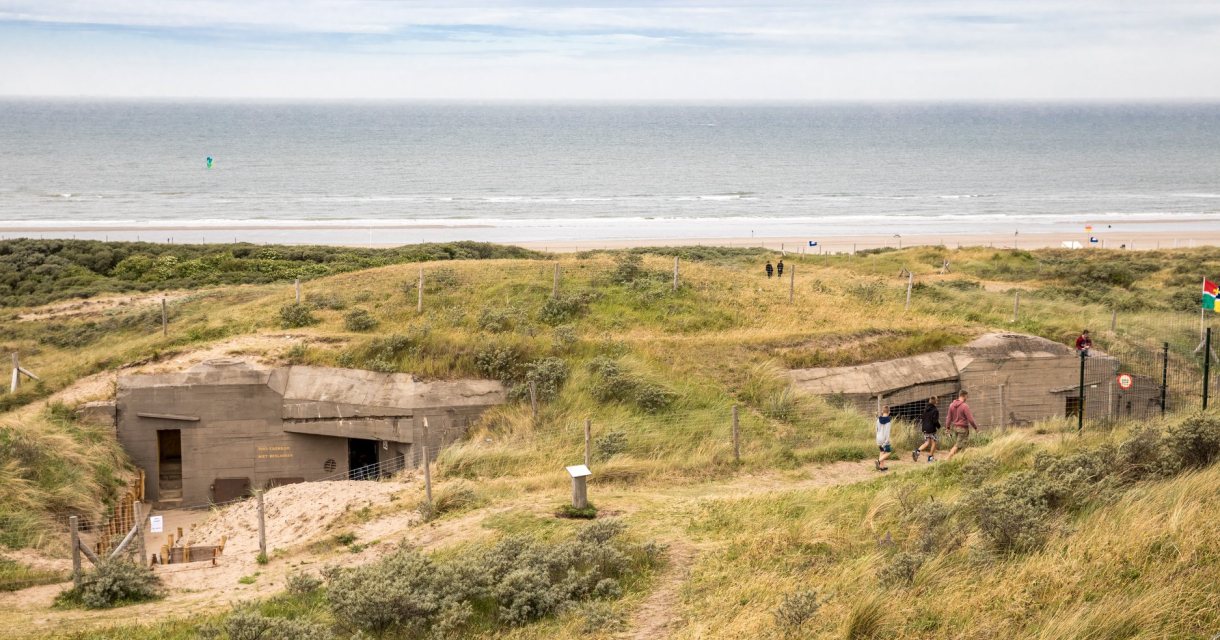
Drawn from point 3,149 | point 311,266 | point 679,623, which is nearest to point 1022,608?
point 679,623

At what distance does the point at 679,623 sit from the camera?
10008 millimetres

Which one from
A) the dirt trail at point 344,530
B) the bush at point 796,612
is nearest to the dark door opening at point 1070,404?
the dirt trail at point 344,530

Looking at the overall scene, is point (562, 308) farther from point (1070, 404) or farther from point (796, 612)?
point (796, 612)

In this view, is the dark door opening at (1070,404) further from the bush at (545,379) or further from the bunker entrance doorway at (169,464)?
the bunker entrance doorway at (169,464)

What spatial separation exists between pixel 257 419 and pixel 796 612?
1424cm

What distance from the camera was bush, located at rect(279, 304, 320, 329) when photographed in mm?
23109

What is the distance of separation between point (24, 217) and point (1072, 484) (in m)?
76.8

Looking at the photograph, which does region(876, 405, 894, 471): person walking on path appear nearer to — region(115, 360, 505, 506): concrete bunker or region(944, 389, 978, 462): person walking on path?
region(944, 389, 978, 462): person walking on path

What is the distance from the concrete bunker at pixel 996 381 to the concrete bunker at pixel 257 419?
7.54 metres

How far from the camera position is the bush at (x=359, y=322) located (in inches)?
896

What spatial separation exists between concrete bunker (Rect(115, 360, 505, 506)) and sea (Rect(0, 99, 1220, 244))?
43598mm

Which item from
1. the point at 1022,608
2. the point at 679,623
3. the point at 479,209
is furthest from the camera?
the point at 479,209

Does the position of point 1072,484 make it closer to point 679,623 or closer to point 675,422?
point 679,623

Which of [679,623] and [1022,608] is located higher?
[1022,608]
